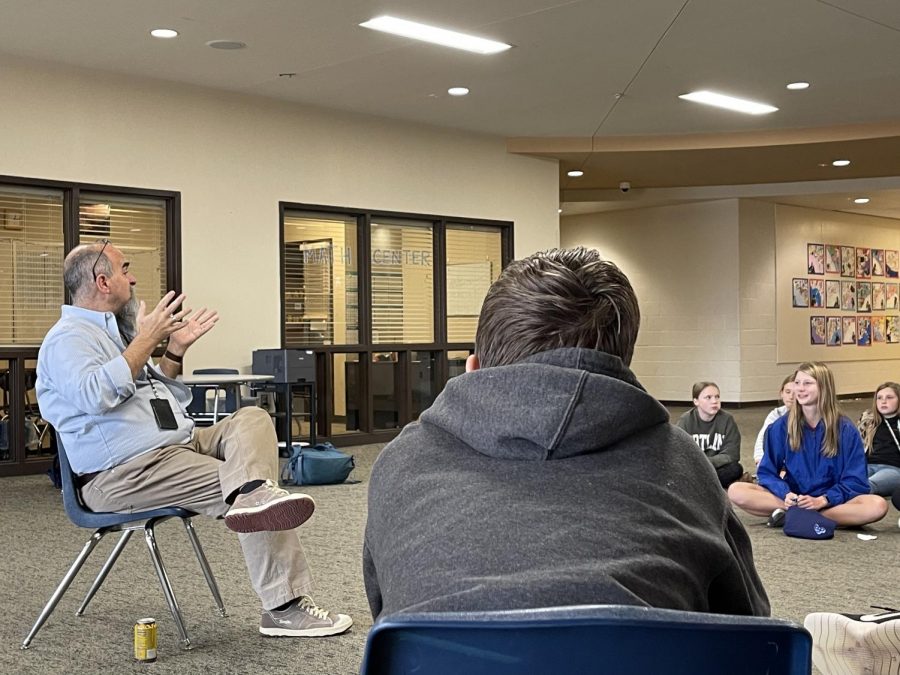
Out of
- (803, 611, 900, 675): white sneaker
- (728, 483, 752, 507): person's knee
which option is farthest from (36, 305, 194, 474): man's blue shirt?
(728, 483, 752, 507): person's knee

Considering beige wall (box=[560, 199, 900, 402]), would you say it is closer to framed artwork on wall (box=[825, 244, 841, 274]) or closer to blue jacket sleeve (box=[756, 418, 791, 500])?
framed artwork on wall (box=[825, 244, 841, 274])

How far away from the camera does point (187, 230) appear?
28.6 ft

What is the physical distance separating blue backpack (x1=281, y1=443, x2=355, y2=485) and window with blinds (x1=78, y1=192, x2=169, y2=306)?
2214mm

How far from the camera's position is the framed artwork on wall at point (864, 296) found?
16.5 meters

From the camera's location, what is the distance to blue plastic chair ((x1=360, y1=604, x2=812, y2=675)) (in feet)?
2.88

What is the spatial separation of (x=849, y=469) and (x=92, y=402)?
3.63 meters

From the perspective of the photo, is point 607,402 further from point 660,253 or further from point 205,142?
point 660,253

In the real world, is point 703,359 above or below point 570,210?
below

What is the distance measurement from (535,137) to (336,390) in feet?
11.6

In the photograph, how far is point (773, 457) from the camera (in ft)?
17.6


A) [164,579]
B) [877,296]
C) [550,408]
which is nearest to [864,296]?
[877,296]

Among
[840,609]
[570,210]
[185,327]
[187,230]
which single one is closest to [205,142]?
[187,230]

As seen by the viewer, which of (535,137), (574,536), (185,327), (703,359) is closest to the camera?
(574,536)

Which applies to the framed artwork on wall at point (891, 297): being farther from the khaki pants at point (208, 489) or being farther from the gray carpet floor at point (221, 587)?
the khaki pants at point (208, 489)
